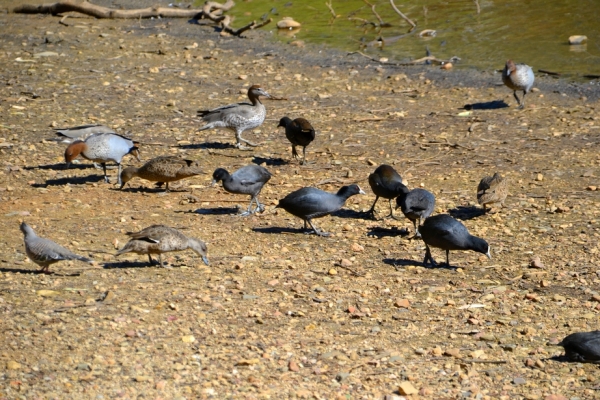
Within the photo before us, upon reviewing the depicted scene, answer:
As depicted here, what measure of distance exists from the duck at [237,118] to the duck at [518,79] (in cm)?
398

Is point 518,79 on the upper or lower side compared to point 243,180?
lower

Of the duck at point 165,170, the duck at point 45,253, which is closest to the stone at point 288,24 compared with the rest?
the duck at point 165,170

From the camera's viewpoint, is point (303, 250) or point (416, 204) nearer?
point (303, 250)

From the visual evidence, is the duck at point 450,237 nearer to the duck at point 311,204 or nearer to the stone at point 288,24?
the duck at point 311,204

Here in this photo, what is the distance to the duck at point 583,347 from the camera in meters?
6.20

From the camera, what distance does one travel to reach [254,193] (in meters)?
9.55

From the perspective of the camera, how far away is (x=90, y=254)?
8008 millimetres

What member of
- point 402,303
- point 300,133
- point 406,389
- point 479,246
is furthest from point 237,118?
point 406,389

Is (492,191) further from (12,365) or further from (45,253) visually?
(12,365)

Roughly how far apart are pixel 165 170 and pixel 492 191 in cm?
350

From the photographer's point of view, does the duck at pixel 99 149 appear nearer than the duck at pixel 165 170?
No

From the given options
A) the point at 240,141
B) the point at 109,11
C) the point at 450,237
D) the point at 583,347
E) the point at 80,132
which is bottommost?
the point at 109,11

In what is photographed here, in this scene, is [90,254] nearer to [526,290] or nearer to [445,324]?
[445,324]

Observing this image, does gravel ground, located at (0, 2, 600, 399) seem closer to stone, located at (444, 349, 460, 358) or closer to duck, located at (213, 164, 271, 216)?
stone, located at (444, 349, 460, 358)
